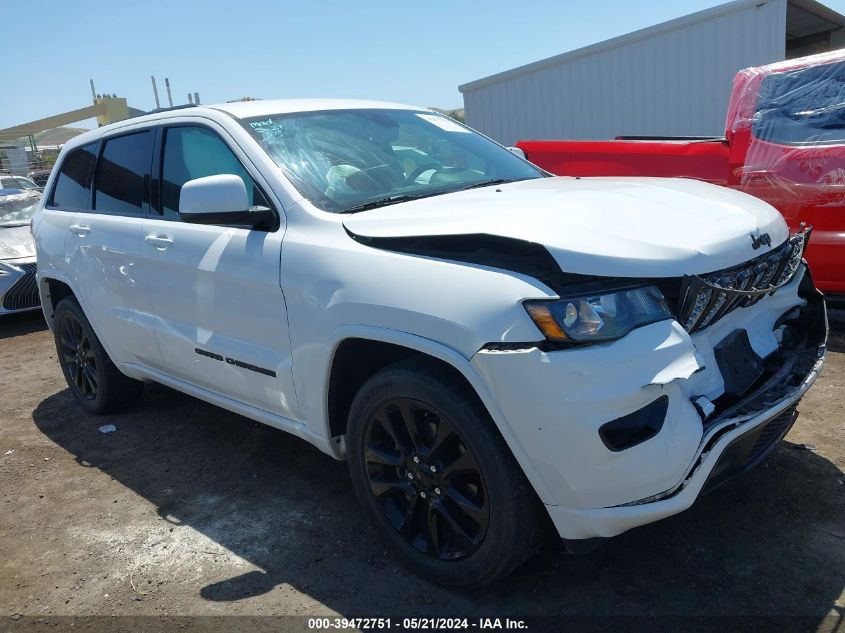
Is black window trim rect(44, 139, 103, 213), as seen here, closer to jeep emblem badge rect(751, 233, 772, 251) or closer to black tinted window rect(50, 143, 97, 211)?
black tinted window rect(50, 143, 97, 211)

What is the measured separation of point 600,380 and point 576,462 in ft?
0.85

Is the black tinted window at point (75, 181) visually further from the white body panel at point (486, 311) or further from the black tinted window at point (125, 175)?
the white body panel at point (486, 311)

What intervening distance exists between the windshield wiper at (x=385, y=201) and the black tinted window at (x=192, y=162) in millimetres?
428

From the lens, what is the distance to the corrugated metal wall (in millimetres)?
10070

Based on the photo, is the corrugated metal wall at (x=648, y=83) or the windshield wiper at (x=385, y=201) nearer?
the windshield wiper at (x=385, y=201)

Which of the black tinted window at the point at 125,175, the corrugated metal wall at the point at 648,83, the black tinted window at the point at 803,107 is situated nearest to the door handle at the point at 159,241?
the black tinted window at the point at 125,175

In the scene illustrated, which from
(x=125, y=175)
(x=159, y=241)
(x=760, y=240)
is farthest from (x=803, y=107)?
(x=125, y=175)

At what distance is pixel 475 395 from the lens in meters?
2.41

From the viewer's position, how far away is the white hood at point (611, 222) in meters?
2.26

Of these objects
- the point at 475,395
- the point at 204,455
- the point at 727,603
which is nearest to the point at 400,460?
the point at 475,395

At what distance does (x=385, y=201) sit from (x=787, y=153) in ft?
10.8

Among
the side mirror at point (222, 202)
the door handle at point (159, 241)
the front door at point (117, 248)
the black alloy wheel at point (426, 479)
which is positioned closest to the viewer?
the black alloy wheel at point (426, 479)

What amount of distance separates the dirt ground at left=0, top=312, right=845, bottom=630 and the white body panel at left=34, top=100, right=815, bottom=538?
1.62 ft

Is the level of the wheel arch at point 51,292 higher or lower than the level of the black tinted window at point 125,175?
lower
